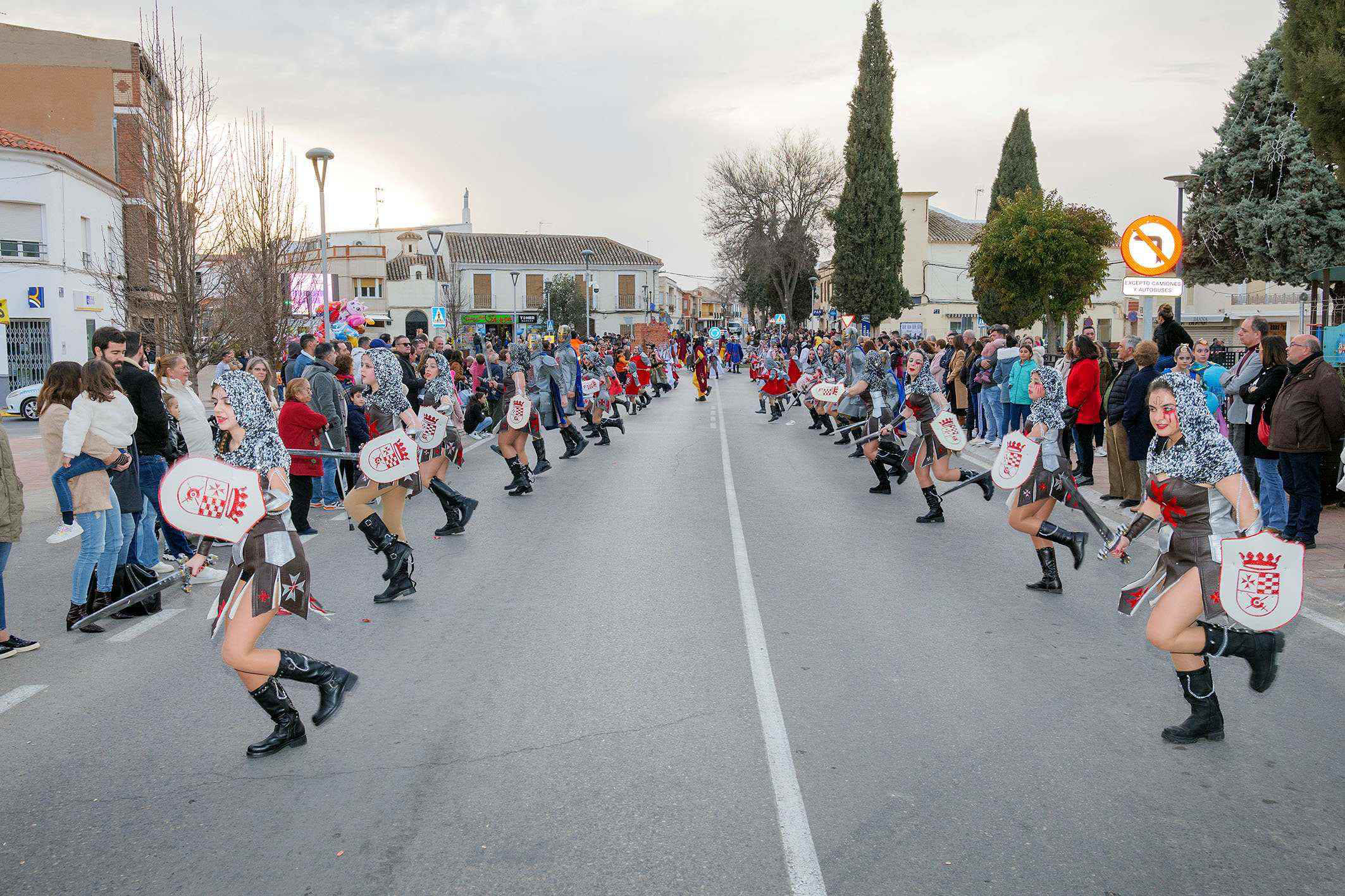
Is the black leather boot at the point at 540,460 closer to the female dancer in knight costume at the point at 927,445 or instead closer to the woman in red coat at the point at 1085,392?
the female dancer in knight costume at the point at 927,445

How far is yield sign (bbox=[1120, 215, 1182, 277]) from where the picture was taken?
11141 mm

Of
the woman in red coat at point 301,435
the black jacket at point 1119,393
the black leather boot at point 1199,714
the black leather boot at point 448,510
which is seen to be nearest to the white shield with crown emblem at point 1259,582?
the black leather boot at point 1199,714

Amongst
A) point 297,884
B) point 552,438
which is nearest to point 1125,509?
point 297,884

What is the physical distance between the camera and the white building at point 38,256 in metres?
28.2

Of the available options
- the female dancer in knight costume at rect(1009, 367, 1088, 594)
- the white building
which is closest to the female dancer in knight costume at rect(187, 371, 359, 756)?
the female dancer in knight costume at rect(1009, 367, 1088, 594)

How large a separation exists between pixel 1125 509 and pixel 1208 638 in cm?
693

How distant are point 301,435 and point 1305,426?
8.94 metres

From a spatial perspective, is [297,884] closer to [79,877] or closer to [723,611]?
[79,877]

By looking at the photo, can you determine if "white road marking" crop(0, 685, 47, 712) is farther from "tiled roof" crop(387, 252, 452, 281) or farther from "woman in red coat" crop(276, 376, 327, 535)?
"tiled roof" crop(387, 252, 452, 281)

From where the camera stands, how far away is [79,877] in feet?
11.8

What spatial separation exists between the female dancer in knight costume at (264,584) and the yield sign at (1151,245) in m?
9.13

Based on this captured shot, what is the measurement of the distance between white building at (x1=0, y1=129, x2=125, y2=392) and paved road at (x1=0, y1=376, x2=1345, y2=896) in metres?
23.5

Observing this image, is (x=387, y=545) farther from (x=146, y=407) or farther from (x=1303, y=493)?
(x=1303, y=493)

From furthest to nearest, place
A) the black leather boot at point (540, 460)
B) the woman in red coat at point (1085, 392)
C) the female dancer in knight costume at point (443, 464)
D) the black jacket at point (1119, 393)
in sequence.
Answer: the black leather boot at point (540, 460)
the woman in red coat at point (1085, 392)
the black jacket at point (1119, 393)
the female dancer in knight costume at point (443, 464)
